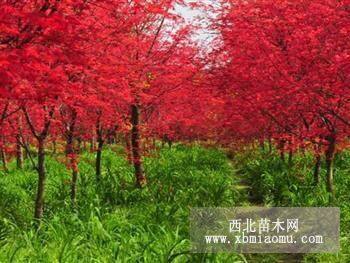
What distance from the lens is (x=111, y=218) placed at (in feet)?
31.9

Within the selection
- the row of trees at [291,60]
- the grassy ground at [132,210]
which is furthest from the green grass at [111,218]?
the row of trees at [291,60]

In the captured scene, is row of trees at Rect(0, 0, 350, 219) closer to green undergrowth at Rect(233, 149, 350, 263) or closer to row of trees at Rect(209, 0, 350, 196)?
row of trees at Rect(209, 0, 350, 196)

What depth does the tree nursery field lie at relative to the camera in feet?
22.7

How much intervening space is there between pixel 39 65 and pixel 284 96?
660 centimetres

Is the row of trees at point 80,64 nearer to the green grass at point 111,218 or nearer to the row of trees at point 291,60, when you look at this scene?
the green grass at point 111,218

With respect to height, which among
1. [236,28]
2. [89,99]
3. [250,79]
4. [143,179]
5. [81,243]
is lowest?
[81,243]

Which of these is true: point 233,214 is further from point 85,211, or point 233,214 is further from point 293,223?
point 85,211

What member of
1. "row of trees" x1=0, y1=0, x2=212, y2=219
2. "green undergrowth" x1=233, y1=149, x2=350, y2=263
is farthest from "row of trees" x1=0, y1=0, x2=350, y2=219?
"green undergrowth" x1=233, y1=149, x2=350, y2=263

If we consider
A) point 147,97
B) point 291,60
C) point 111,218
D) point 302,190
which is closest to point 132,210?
point 111,218

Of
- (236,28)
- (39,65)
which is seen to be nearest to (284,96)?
(236,28)

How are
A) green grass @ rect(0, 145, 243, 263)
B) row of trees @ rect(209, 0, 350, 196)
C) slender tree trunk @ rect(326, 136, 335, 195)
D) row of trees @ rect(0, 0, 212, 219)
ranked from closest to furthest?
row of trees @ rect(0, 0, 212, 219), green grass @ rect(0, 145, 243, 263), row of trees @ rect(209, 0, 350, 196), slender tree trunk @ rect(326, 136, 335, 195)

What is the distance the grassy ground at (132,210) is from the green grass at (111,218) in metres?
0.02

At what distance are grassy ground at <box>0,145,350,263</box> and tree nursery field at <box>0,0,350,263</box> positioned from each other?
4 centimetres

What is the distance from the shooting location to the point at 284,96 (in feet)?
35.6
